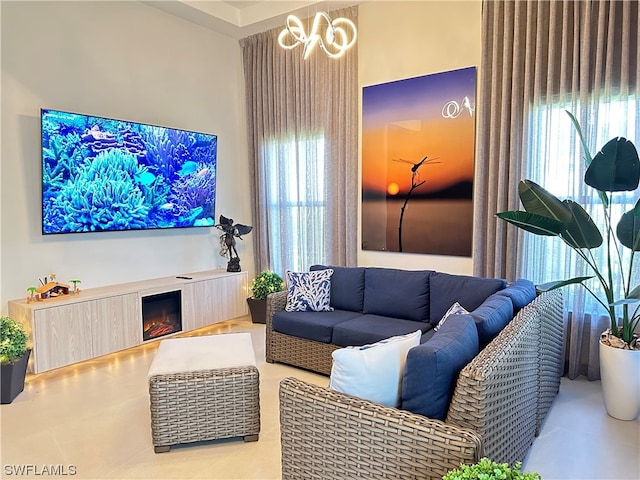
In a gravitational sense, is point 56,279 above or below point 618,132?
below

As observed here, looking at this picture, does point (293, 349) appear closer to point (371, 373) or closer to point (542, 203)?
point (371, 373)

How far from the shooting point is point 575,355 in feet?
11.8

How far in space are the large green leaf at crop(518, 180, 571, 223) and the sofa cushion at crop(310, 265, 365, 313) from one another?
1.56 metres

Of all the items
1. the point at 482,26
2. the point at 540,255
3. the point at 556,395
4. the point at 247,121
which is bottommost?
the point at 556,395

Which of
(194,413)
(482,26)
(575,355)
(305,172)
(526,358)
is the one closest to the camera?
(526,358)

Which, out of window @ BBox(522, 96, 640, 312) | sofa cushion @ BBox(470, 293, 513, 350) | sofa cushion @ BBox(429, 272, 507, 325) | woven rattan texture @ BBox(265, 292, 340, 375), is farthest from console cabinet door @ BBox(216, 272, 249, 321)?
sofa cushion @ BBox(470, 293, 513, 350)

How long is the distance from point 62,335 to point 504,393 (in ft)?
11.2

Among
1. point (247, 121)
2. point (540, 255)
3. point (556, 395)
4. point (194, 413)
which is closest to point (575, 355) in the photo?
point (556, 395)

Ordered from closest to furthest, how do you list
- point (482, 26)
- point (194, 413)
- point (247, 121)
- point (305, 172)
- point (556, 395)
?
point (194, 413)
point (556, 395)
point (482, 26)
point (305, 172)
point (247, 121)

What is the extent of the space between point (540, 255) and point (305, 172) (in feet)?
8.78

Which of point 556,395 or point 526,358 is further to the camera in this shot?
point 556,395

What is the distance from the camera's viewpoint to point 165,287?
175 inches

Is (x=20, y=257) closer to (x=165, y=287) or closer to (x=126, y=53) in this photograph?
(x=165, y=287)

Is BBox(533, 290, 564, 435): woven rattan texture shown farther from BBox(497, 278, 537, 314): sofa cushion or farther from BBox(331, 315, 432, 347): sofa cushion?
BBox(331, 315, 432, 347): sofa cushion
